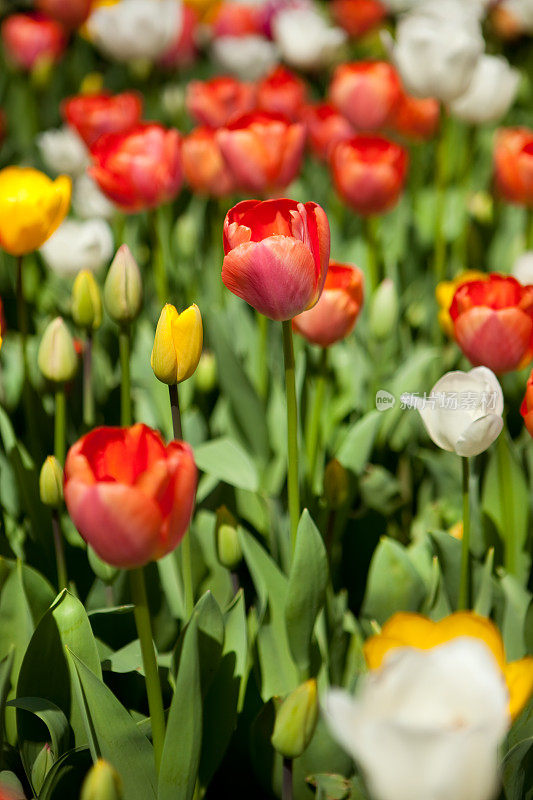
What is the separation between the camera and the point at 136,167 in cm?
131

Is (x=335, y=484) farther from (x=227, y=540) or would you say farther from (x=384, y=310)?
(x=384, y=310)

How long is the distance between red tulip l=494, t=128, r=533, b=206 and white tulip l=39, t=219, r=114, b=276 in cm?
69

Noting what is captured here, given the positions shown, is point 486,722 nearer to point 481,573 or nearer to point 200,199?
point 481,573

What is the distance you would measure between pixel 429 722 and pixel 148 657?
0.25 m

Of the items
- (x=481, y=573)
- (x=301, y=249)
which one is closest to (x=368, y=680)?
(x=301, y=249)

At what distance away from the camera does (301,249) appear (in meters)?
0.69

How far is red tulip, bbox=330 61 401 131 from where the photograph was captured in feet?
5.83

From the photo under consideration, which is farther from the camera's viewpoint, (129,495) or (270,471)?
(270,471)

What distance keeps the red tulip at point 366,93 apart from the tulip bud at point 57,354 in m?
1.07

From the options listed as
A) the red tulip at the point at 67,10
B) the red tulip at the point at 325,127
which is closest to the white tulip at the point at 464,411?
the red tulip at the point at 325,127

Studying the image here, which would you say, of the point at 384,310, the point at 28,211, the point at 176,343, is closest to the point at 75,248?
the point at 28,211

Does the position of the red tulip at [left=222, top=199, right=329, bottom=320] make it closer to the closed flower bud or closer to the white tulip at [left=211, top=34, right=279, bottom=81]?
the closed flower bud

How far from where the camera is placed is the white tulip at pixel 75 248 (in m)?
1.44

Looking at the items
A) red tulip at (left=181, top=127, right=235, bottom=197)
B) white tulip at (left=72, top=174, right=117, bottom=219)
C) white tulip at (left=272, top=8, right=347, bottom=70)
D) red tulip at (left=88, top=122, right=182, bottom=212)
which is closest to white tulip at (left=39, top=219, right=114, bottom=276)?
red tulip at (left=88, top=122, right=182, bottom=212)
